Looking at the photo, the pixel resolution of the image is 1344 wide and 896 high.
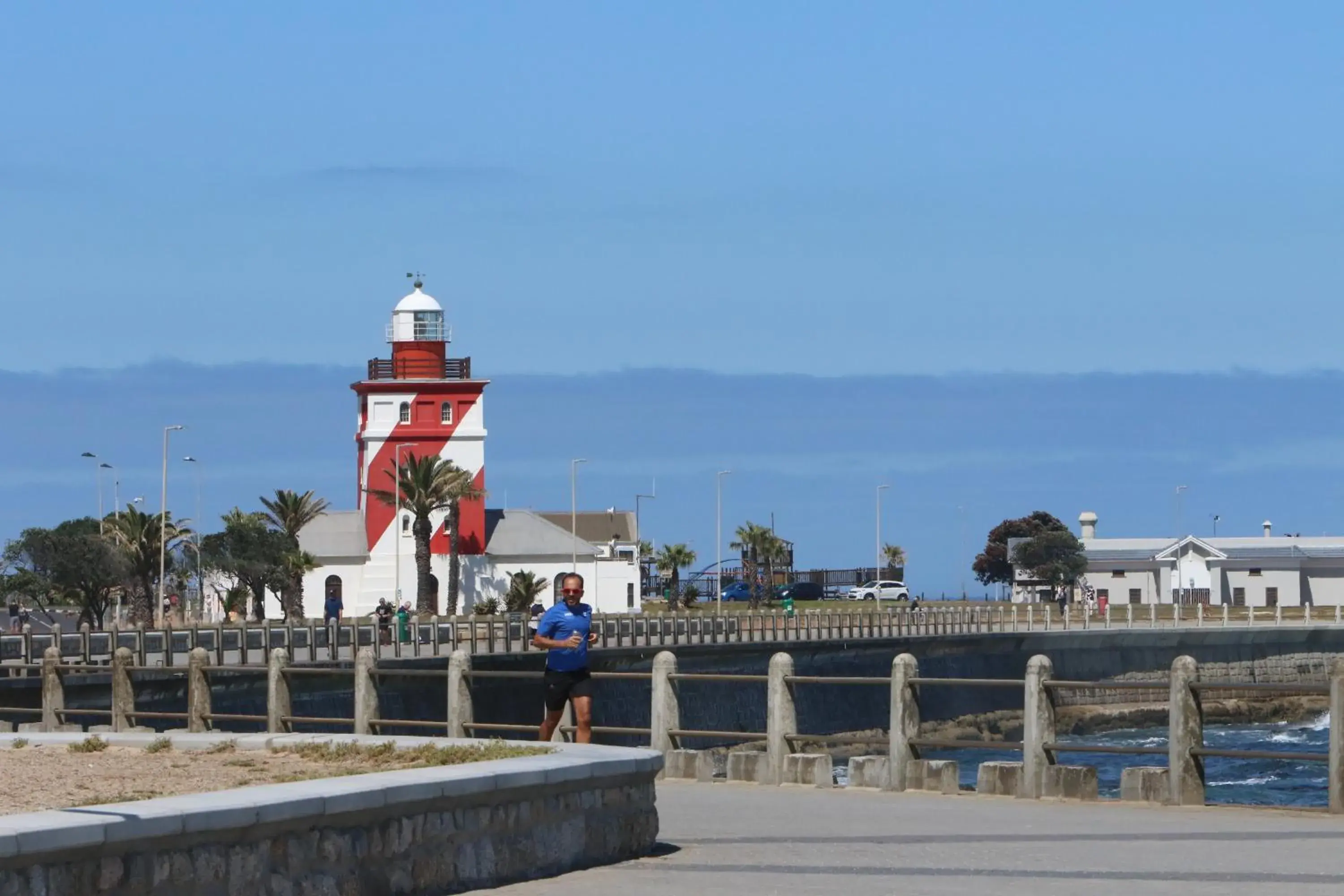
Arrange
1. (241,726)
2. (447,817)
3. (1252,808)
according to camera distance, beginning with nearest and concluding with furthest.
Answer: (447,817) < (1252,808) < (241,726)

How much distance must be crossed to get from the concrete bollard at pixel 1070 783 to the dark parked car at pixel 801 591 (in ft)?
362

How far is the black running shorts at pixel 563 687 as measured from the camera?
17.3 m

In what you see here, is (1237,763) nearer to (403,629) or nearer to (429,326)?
(403,629)

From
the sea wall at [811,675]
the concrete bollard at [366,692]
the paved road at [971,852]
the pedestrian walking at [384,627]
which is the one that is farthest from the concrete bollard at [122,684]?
the pedestrian walking at [384,627]

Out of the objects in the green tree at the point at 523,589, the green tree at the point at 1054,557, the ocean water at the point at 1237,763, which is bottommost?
the ocean water at the point at 1237,763

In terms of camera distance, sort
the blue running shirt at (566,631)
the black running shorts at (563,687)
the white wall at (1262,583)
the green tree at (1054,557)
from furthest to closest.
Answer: the green tree at (1054,557)
the white wall at (1262,583)
the black running shorts at (563,687)
the blue running shirt at (566,631)

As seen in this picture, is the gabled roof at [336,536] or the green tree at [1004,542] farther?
the green tree at [1004,542]

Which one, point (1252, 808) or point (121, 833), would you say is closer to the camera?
point (121, 833)

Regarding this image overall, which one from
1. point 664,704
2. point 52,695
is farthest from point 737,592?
point 664,704

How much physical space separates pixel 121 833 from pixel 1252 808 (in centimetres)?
898

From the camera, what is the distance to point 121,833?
29.8 ft

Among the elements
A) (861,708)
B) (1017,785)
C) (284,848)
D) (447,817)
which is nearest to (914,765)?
(1017,785)

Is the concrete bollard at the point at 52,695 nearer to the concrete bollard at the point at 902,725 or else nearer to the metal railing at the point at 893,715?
the metal railing at the point at 893,715

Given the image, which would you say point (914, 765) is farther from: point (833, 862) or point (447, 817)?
point (447, 817)
